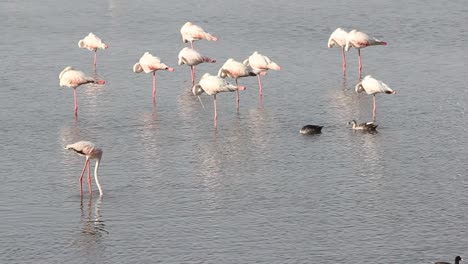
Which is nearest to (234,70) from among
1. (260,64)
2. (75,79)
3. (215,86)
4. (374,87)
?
(260,64)

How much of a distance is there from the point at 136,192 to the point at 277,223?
317 centimetres

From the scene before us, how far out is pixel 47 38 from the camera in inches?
1597

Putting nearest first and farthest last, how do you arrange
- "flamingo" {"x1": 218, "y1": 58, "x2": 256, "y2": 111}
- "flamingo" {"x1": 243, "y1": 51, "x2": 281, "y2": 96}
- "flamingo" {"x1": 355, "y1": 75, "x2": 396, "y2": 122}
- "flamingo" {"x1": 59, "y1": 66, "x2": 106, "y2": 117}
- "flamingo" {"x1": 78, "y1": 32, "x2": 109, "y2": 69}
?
"flamingo" {"x1": 355, "y1": 75, "x2": 396, "y2": 122}, "flamingo" {"x1": 59, "y1": 66, "x2": 106, "y2": 117}, "flamingo" {"x1": 218, "y1": 58, "x2": 256, "y2": 111}, "flamingo" {"x1": 243, "y1": 51, "x2": 281, "y2": 96}, "flamingo" {"x1": 78, "y1": 32, "x2": 109, "y2": 69}

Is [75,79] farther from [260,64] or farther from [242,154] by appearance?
[242,154]

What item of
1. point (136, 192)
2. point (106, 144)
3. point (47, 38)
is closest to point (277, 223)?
point (136, 192)

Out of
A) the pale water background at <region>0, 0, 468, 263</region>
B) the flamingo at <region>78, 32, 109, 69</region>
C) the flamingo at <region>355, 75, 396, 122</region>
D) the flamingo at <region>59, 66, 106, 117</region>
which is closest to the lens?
the pale water background at <region>0, 0, 468, 263</region>

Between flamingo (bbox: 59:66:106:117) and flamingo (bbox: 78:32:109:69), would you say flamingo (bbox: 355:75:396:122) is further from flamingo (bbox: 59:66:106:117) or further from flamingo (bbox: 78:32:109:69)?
flamingo (bbox: 78:32:109:69)

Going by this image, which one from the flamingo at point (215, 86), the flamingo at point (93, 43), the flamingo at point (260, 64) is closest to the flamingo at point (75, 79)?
the flamingo at point (215, 86)

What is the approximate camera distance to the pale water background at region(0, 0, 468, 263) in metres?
19.9

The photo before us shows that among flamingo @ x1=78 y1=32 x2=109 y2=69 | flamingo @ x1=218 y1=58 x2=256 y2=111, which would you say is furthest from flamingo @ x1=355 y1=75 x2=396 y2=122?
flamingo @ x1=78 y1=32 x2=109 y2=69

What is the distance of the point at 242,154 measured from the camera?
25.7m

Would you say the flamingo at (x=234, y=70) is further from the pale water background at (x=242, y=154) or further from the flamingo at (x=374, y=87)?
the flamingo at (x=374, y=87)

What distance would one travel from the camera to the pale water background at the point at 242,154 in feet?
65.3

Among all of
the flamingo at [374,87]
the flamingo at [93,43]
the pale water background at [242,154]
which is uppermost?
the flamingo at [93,43]
